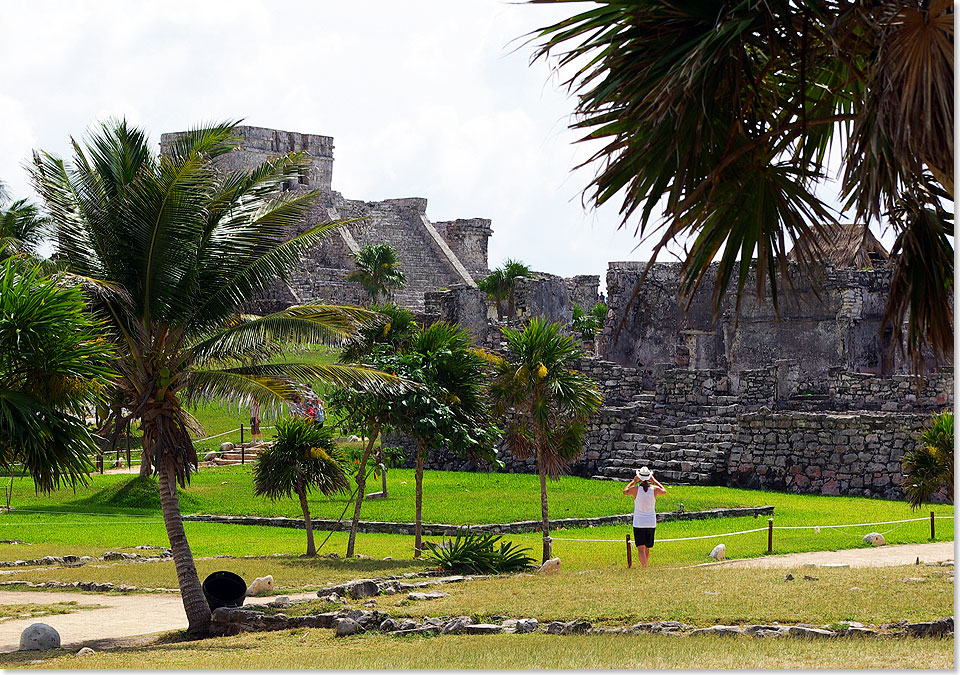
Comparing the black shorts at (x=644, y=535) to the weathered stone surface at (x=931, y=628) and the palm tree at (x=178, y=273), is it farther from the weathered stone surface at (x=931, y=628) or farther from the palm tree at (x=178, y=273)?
the weathered stone surface at (x=931, y=628)

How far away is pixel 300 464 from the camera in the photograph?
1484 centimetres

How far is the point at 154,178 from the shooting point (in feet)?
33.4

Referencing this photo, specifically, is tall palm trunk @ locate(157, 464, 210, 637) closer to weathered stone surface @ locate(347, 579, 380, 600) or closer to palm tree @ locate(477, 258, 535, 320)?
weathered stone surface @ locate(347, 579, 380, 600)

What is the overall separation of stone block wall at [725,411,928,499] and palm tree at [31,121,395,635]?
10.8 metres

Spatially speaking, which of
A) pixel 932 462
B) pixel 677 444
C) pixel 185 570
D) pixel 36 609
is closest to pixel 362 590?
pixel 185 570

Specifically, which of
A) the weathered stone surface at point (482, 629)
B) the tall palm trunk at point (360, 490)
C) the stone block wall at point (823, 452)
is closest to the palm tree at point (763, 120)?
the weathered stone surface at point (482, 629)

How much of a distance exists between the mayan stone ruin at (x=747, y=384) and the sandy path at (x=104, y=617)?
4180mm

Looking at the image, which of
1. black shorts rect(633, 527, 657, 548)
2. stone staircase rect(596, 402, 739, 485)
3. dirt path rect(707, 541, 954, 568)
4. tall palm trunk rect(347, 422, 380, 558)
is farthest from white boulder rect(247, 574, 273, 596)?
stone staircase rect(596, 402, 739, 485)

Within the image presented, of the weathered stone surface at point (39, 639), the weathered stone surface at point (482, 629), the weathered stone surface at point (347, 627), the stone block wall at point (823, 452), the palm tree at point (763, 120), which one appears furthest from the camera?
the stone block wall at point (823, 452)

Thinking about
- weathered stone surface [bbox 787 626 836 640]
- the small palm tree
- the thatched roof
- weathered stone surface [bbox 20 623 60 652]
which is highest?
the thatched roof

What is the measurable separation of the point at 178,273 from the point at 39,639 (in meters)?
3.28

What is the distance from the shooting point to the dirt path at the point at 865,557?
1170cm

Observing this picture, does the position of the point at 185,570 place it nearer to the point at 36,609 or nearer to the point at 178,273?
the point at 36,609

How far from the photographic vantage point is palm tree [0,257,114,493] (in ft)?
28.6
